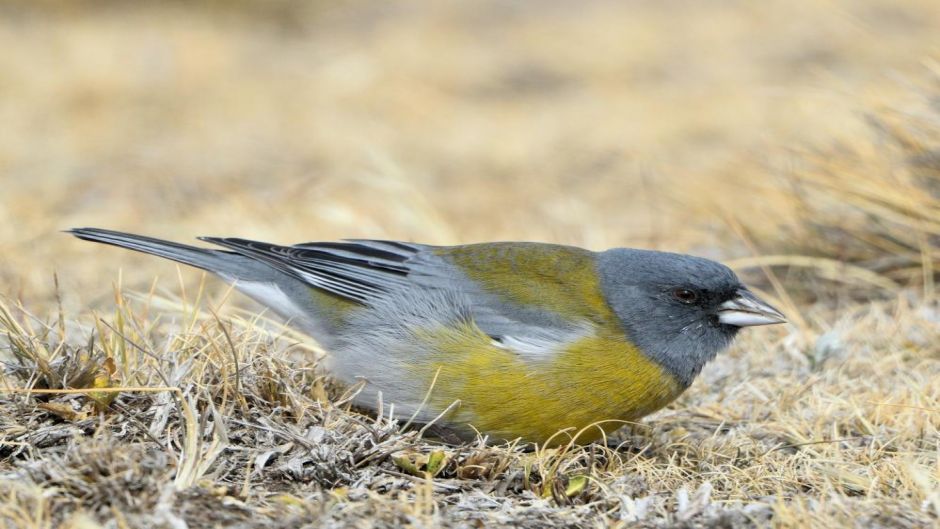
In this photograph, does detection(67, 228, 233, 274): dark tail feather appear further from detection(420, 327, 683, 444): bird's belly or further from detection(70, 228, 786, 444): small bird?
detection(420, 327, 683, 444): bird's belly

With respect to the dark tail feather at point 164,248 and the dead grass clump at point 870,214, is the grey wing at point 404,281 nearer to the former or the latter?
the dark tail feather at point 164,248

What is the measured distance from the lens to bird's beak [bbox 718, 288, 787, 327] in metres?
4.50

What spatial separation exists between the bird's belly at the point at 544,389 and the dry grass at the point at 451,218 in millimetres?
170

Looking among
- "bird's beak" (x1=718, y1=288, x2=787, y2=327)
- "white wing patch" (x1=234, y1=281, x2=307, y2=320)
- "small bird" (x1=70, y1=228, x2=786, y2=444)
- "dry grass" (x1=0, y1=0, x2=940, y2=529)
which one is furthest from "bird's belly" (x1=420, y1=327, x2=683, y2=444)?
"white wing patch" (x1=234, y1=281, x2=307, y2=320)

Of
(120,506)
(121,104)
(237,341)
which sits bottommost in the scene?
(120,506)

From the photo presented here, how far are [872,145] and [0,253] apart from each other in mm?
5081

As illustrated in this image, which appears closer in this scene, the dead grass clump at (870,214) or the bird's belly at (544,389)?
the bird's belly at (544,389)

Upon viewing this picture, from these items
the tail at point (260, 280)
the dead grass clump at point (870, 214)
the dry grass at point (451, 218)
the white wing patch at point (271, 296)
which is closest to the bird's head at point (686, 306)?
the dry grass at point (451, 218)

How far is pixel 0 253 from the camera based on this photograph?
654cm

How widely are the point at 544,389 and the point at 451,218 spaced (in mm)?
4493

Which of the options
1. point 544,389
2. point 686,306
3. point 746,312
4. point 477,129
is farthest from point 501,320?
point 477,129

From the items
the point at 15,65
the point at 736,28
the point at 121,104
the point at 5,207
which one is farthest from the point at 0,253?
the point at 736,28

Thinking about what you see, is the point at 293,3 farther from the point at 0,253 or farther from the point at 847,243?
the point at 847,243

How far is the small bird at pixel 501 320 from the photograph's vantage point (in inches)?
165
